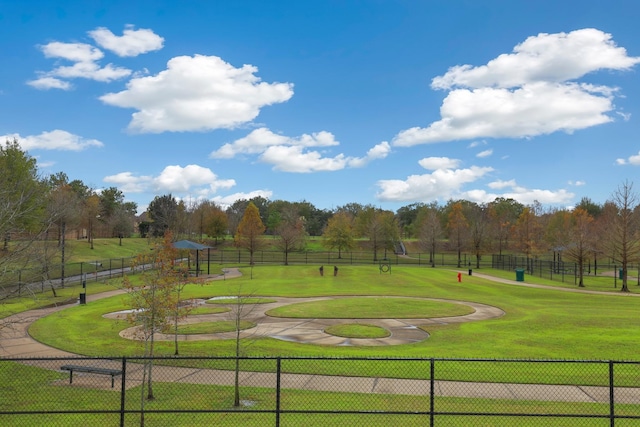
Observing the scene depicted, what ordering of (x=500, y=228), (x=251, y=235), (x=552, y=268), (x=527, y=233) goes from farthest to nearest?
(x=500, y=228)
(x=527, y=233)
(x=251, y=235)
(x=552, y=268)

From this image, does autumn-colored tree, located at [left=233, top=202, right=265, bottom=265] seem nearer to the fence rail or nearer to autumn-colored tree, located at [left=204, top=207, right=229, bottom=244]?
autumn-colored tree, located at [left=204, top=207, right=229, bottom=244]

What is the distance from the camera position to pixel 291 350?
1881 centimetres

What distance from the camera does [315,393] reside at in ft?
44.3

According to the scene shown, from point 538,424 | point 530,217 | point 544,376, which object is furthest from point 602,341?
point 530,217

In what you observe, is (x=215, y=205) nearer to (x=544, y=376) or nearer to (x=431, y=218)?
(x=431, y=218)

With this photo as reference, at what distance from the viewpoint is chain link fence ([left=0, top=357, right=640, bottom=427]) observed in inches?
449

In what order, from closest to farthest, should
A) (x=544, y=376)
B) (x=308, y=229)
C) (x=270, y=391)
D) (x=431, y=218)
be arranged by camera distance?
(x=270, y=391) → (x=544, y=376) → (x=431, y=218) → (x=308, y=229)

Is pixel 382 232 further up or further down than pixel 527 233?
further down

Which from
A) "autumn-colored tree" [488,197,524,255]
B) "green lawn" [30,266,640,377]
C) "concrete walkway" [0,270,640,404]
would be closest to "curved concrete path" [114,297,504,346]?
"green lawn" [30,266,640,377]

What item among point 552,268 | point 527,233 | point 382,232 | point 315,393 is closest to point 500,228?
point 527,233

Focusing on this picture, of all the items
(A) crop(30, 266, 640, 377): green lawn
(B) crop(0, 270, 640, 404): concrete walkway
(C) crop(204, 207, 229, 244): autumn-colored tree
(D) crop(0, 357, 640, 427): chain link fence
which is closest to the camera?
(D) crop(0, 357, 640, 427): chain link fence

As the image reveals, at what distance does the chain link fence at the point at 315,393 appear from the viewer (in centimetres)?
1140

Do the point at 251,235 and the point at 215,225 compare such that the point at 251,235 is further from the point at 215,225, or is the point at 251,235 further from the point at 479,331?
the point at 479,331

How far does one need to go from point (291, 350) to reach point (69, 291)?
91.0ft
